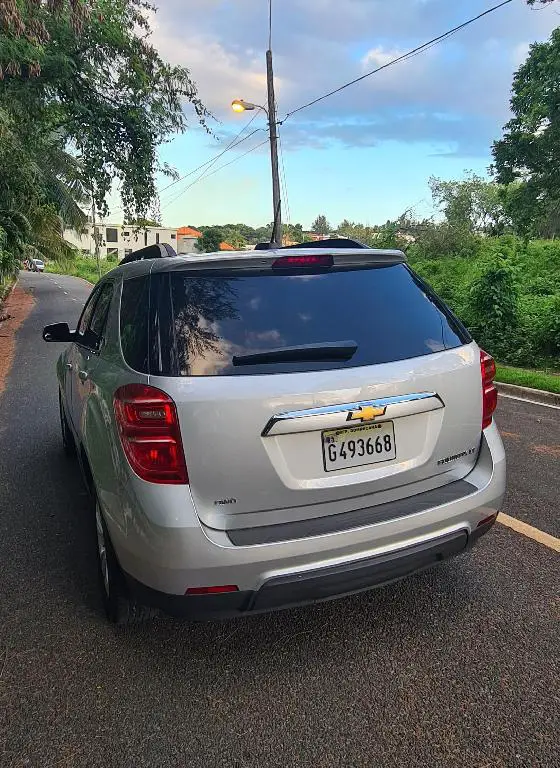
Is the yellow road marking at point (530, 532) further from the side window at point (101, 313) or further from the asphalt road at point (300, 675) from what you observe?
the side window at point (101, 313)

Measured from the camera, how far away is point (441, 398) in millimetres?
2441

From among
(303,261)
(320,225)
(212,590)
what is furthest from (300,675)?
(320,225)

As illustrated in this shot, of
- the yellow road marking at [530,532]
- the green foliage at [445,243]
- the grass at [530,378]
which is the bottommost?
the yellow road marking at [530,532]

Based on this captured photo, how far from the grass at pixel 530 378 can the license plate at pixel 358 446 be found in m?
5.88

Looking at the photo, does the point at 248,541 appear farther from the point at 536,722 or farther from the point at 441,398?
the point at 536,722

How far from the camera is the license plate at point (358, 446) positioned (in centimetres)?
223

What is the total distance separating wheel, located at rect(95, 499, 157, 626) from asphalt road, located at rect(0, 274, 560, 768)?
66 millimetres

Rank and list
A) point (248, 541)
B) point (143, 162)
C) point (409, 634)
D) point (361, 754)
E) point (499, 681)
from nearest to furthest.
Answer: point (361, 754), point (248, 541), point (499, 681), point (409, 634), point (143, 162)

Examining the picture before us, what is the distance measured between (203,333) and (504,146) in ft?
90.3

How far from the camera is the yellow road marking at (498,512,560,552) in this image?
11.3 feet

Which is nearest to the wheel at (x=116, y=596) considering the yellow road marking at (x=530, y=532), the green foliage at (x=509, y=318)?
the yellow road marking at (x=530, y=532)

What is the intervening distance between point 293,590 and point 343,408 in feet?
2.34

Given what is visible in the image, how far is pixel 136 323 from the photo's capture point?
2.44 meters

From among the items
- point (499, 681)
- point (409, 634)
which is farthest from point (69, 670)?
point (499, 681)
